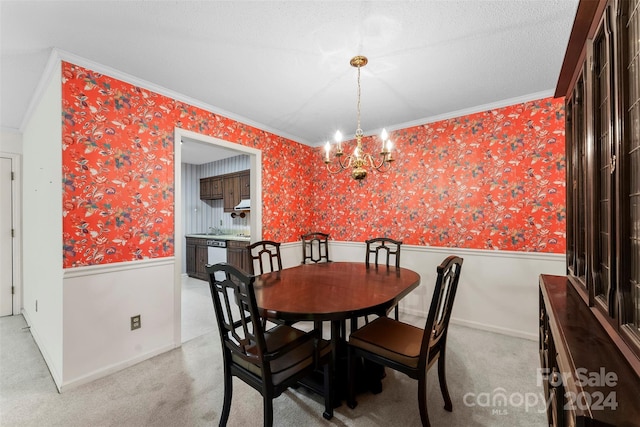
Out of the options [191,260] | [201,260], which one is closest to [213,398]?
[201,260]

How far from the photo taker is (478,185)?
299 cm

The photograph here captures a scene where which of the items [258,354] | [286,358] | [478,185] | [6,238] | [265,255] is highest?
[478,185]

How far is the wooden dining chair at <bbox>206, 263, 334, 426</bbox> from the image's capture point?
4.36 feet

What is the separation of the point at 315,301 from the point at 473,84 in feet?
7.83

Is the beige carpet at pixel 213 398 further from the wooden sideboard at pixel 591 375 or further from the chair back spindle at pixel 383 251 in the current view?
the chair back spindle at pixel 383 251

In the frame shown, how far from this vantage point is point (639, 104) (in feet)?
2.82

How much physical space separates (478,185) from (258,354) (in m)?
2.82

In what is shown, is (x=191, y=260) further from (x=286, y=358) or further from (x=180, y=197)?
(x=286, y=358)

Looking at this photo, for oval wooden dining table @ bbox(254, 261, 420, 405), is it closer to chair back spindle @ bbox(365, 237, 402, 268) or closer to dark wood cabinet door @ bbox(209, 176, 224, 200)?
chair back spindle @ bbox(365, 237, 402, 268)

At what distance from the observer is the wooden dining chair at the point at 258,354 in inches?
52.4

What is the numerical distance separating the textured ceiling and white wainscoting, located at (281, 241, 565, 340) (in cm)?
165

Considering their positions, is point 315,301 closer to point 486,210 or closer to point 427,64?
point 427,64

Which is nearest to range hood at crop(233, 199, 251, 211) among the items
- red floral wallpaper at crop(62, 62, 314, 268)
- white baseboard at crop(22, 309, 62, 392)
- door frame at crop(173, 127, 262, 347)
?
door frame at crop(173, 127, 262, 347)

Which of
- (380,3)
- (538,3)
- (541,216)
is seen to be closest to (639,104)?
(538,3)
